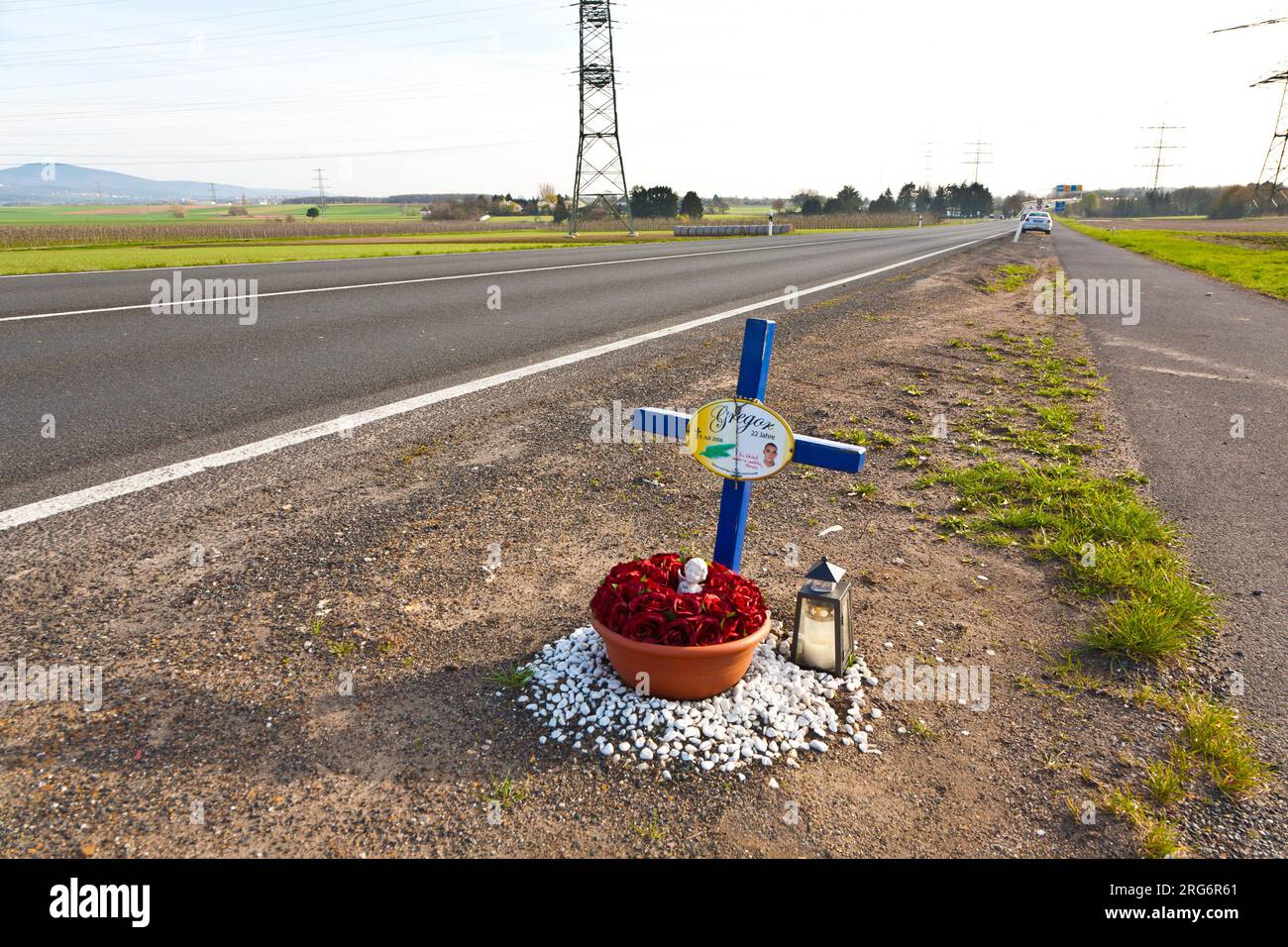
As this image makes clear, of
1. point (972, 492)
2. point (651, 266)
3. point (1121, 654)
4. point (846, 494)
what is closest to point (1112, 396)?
point (972, 492)

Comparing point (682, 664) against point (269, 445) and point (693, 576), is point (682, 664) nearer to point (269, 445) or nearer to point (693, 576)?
point (693, 576)

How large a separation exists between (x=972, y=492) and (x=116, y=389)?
252 inches

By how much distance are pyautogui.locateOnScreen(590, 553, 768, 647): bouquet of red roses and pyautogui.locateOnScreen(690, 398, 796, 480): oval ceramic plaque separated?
402 mm

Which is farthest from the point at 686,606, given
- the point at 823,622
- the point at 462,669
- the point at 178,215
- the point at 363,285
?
the point at 178,215

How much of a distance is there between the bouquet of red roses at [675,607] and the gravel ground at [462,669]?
435mm

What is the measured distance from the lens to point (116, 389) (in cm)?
599

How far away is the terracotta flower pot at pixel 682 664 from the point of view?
8.39 ft

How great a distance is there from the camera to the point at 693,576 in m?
2.73

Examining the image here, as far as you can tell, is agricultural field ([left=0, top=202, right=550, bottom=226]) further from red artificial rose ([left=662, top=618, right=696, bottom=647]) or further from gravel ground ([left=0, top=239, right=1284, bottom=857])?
red artificial rose ([left=662, top=618, right=696, bottom=647])

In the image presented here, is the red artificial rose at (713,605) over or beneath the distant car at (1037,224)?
beneath

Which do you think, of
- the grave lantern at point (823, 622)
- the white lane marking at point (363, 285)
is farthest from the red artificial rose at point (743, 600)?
the white lane marking at point (363, 285)

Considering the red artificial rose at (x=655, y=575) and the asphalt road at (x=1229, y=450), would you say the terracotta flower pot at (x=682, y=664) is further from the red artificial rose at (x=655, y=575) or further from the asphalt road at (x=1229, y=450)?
the asphalt road at (x=1229, y=450)

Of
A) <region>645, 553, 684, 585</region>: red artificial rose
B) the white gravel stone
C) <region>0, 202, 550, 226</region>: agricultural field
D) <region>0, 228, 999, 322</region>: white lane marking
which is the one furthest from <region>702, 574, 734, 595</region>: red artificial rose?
<region>0, 202, 550, 226</region>: agricultural field
